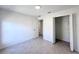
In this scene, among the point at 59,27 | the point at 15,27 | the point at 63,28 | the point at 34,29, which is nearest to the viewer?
the point at 15,27

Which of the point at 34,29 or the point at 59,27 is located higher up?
the point at 59,27

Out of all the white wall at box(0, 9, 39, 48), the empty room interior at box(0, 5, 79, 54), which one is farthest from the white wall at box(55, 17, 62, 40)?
the white wall at box(0, 9, 39, 48)

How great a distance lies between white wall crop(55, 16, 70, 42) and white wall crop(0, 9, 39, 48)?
7.71 ft

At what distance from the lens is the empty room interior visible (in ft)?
10.9

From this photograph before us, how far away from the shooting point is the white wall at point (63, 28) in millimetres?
5141

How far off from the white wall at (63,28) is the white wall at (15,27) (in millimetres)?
2350

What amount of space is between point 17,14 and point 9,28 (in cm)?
118

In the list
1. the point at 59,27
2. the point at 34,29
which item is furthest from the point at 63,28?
the point at 34,29

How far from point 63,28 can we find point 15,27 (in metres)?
3.57

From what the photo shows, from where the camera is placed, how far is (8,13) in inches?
160

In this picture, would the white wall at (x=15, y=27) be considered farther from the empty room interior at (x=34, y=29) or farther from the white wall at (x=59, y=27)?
the white wall at (x=59, y=27)

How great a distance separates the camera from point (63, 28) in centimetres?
546

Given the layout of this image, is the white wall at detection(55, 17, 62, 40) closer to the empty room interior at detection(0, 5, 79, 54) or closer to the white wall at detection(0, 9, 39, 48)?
the empty room interior at detection(0, 5, 79, 54)

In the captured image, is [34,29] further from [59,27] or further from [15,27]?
[15,27]
